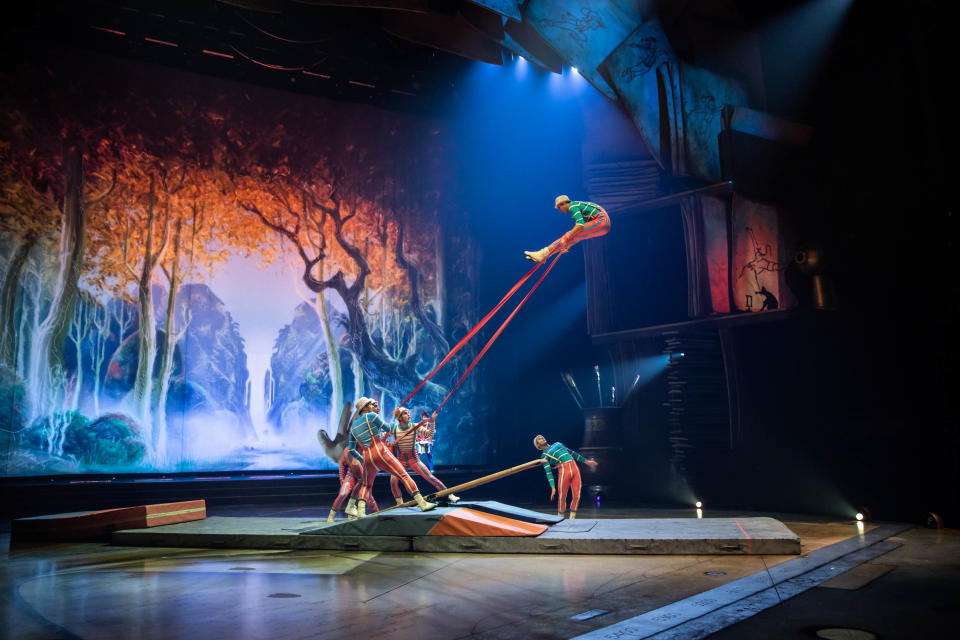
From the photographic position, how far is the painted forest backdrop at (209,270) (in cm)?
1250

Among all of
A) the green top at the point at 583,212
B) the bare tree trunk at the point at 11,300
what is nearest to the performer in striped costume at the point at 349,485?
the green top at the point at 583,212

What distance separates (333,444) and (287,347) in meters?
A: 2.23

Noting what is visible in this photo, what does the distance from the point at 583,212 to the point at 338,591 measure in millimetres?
4670

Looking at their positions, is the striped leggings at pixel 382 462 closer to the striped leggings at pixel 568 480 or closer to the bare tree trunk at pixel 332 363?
the striped leggings at pixel 568 480

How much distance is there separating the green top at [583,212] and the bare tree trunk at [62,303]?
10.0 meters

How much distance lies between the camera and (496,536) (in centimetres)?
720

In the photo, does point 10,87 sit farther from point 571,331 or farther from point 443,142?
point 571,331

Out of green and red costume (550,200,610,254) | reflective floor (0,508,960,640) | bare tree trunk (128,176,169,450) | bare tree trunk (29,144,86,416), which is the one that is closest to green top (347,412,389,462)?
reflective floor (0,508,960,640)

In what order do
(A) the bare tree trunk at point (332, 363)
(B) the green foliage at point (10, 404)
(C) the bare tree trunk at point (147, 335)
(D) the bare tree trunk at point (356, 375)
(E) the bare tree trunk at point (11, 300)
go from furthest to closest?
(D) the bare tree trunk at point (356, 375)
(A) the bare tree trunk at point (332, 363)
(C) the bare tree trunk at point (147, 335)
(E) the bare tree trunk at point (11, 300)
(B) the green foliage at point (10, 404)

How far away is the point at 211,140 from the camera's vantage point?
46.9ft

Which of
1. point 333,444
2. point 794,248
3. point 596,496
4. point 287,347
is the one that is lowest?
point 596,496

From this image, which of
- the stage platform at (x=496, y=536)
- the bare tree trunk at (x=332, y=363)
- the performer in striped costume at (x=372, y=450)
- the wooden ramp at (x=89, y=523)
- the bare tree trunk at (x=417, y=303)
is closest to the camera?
the stage platform at (x=496, y=536)

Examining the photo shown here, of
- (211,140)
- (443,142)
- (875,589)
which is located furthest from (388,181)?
(875,589)

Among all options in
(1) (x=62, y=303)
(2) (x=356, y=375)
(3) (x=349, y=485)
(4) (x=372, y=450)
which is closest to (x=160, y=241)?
(1) (x=62, y=303)
